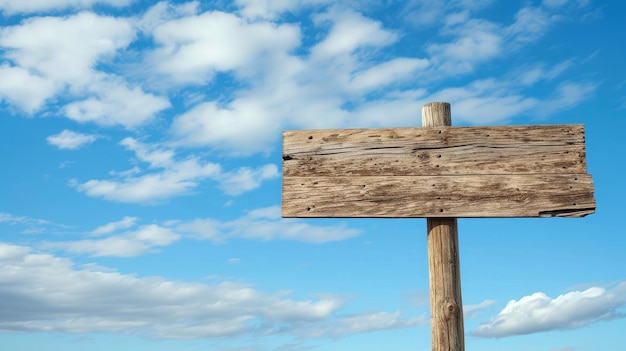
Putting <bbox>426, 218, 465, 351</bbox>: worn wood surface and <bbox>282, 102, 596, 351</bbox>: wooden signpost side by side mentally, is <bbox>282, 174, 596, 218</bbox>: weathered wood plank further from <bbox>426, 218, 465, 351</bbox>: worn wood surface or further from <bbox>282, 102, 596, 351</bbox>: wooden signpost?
<bbox>426, 218, 465, 351</bbox>: worn wood surface

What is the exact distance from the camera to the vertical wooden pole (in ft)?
18.9

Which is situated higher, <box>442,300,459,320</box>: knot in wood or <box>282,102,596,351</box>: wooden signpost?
<box>282,102,596,351</box>: wooden signpost

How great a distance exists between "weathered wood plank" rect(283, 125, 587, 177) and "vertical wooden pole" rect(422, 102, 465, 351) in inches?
22.8

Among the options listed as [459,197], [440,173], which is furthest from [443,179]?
[459,197]

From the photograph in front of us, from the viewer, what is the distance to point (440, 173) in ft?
19.3

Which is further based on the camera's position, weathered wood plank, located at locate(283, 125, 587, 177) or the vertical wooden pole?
weathered wood plank, located at locate(283, 125, 587, 177)

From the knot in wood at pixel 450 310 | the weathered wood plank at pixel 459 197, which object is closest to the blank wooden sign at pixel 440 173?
the weathered wood plank at pixel 459 197

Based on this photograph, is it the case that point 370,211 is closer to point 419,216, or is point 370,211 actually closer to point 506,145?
point 419,216

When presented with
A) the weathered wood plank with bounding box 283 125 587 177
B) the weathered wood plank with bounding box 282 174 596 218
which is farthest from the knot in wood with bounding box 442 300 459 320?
the weathered wood plank with bounding box 283 125 587 177

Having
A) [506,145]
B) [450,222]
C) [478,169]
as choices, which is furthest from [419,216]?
[506,145]

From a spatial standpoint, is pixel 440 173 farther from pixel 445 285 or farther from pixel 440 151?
pixel 445 285

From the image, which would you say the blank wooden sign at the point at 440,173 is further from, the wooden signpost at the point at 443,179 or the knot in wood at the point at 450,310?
the knot in wood at the point at 450,310

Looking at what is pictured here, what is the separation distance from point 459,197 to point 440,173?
29 centimetres

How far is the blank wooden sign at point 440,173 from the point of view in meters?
5.83
